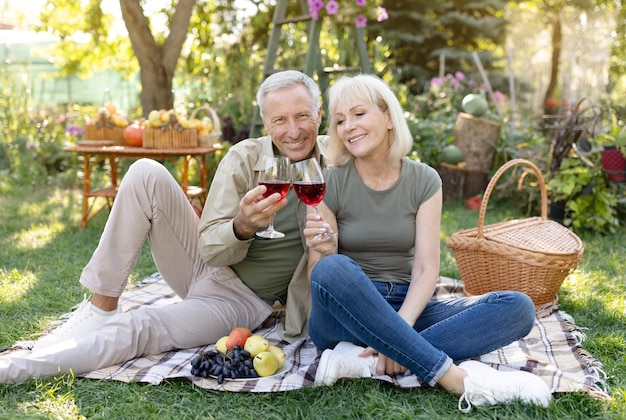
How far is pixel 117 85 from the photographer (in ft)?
47.5

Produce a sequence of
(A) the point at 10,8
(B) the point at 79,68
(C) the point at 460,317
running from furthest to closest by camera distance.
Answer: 1. (A) the point at 10,8
2. (B) the point at 79,68
3. (C) the point at 460,317

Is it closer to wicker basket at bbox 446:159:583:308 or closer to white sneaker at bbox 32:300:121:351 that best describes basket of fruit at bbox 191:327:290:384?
white sneaker at bbox 32:300:121:351

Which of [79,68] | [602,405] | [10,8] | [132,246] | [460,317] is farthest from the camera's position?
[10,8]

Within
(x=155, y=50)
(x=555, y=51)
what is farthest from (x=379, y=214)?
(x=555, y=51)

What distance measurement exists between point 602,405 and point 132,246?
1936 mm

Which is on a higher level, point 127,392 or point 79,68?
point 79,68

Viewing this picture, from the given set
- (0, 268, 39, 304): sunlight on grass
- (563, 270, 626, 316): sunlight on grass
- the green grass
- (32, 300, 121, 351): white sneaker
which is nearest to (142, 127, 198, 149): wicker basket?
→ the green grass

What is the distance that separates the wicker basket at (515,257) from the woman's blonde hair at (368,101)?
0.74m

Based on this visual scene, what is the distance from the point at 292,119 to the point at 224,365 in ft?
3.38

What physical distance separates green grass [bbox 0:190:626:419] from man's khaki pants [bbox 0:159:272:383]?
104mm

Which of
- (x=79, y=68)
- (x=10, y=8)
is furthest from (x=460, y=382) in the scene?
(x=10, y=8)

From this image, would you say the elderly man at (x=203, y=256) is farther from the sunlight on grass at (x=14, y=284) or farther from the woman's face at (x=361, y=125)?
the sunlight on grass at (x=14, y=284)

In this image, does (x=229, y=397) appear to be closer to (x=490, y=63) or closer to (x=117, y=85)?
(x=490, y=63)

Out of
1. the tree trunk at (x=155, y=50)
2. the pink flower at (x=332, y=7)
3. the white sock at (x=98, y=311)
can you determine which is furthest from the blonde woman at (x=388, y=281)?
the tree trunk at (x=155, y=50)
